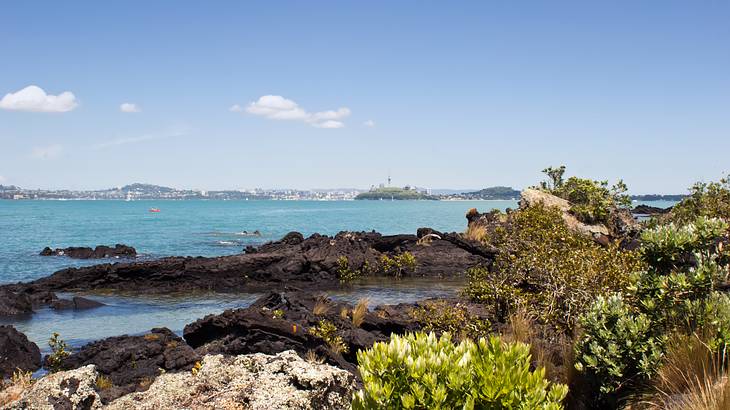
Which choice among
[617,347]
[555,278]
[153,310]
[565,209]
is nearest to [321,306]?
[555,278]

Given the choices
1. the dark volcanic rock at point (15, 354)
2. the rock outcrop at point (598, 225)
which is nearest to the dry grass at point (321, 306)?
the dark volcanic rock at point (15, 354)

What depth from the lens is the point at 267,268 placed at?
28.8m

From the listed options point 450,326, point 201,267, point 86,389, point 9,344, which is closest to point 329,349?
point 450,326

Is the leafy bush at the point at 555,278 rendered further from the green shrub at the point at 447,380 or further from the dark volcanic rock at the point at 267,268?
the dark volcanic rock at the point at 267,268

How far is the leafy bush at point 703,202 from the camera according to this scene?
27.9 m

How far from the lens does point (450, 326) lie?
40.6 feet

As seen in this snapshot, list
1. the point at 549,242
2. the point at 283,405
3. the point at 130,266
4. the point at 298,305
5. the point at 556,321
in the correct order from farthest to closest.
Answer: the point at 130,266, the point at 298,305, the point at 549,242, the point at 556,321, the point at 283,405

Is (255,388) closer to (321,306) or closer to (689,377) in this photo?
(689,377)

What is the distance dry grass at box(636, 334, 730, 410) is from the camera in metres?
5.75

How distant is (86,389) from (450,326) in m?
7.45

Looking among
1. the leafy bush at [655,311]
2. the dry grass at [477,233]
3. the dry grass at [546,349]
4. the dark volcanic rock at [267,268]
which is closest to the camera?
the leafy bush at [655,311]

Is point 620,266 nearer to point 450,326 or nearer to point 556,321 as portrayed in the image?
point 556,321

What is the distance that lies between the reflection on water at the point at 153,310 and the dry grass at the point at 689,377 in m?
14.2

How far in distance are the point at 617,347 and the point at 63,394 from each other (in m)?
6.37
